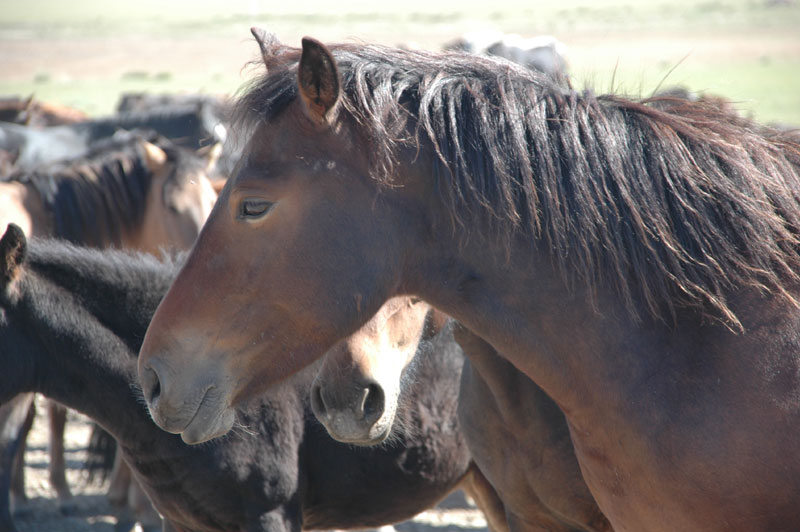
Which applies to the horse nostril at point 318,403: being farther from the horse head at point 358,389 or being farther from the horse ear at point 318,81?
the horse ear at point 318,81

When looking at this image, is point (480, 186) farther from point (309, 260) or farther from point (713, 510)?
point (713, 510)

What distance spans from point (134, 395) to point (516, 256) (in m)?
1.84

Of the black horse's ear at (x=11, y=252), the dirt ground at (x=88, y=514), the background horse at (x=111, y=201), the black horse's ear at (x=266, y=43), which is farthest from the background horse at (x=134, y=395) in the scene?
the background horse at (x=111, y=201)

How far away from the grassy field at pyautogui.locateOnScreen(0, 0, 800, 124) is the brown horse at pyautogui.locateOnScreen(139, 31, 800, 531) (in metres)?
17.3

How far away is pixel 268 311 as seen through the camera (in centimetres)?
175

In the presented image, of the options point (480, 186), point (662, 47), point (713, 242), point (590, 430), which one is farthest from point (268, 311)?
point (662, 47)

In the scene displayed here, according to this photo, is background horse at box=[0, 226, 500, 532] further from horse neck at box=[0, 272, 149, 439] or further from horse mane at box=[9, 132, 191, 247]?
horse mane at box=[9, 132, 191, 247]

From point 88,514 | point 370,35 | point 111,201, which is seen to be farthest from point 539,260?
point 370,35

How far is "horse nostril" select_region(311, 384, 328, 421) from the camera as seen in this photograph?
2.25 meters

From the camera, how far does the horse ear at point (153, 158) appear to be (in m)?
5.78

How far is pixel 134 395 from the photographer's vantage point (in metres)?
2.99

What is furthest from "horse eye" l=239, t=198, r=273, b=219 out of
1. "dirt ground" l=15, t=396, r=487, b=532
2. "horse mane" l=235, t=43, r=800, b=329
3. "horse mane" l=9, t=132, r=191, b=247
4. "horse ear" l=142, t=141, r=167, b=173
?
"horse ear" l=142, t=141, r=167, b=173

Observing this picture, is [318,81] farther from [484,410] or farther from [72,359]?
[72,359]

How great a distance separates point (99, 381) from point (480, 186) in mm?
1919
